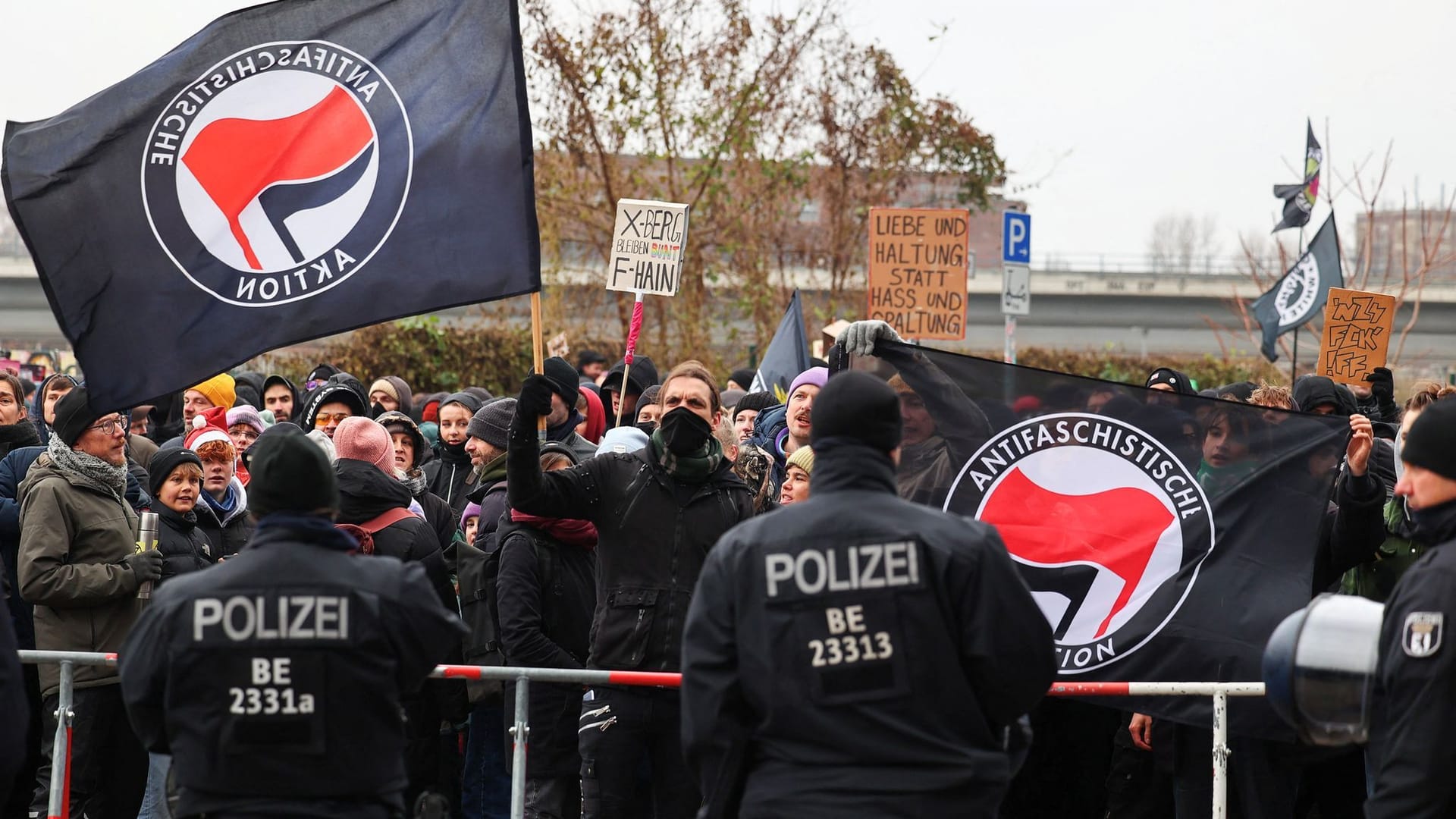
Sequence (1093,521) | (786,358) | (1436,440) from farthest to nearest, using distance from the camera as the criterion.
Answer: (786,358)
(1093,521)
(1436,440)

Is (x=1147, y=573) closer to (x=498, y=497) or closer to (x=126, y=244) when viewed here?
(x=498, y=497)

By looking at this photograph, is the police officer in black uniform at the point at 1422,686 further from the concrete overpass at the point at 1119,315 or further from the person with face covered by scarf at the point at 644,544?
the concrete overpass at the point at 1119,315

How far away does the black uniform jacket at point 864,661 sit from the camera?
390cm

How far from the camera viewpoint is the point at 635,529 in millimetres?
6027

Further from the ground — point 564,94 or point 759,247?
point 564,94

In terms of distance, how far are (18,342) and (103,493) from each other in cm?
3996

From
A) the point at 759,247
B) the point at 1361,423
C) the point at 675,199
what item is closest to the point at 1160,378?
the point at 1361,423

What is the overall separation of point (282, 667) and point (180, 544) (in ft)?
11.3

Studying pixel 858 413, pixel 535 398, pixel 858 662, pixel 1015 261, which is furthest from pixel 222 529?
pixel 1015 261

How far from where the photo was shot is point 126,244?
6.37 m

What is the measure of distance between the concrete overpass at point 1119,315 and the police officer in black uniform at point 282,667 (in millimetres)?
39119

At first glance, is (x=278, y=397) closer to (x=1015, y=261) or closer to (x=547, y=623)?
(x=547, y=623)

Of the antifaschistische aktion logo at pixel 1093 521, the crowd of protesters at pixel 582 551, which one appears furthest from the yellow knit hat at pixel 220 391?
the antifaschistische aktion logo at pixel 1093 521

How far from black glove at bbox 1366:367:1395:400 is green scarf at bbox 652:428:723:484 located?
5.71 metres
